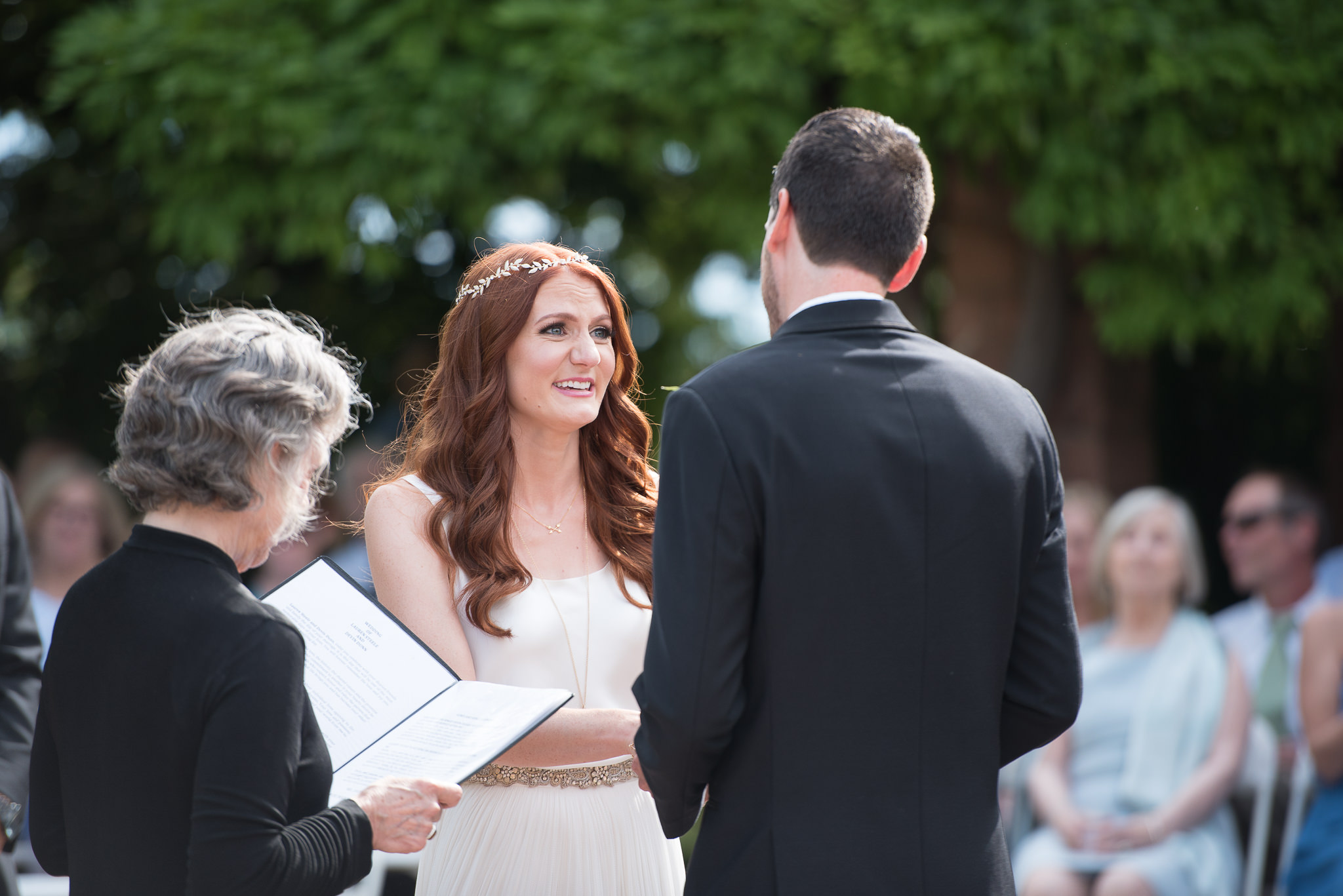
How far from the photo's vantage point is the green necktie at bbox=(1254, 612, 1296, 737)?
15.1 feet

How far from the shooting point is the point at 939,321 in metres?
6.37

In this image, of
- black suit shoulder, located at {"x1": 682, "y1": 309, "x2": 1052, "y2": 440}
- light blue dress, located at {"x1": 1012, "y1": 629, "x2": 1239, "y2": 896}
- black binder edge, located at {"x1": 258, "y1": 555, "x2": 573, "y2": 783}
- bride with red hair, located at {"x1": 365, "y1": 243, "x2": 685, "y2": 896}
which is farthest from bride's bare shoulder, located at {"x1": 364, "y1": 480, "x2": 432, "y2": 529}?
light blue dress, located at {"x1": 1012, "y1": 629, "x2": 1239, "y2": 896}

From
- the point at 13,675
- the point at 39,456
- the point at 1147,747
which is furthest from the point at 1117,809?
the point at 39,456

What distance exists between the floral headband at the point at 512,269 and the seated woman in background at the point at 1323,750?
3003 millimetres

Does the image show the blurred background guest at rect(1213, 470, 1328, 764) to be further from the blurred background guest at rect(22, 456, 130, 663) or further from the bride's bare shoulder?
the blurred background guest at rect(22, 456, 130, 663)

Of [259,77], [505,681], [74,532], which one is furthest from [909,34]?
[74,532]

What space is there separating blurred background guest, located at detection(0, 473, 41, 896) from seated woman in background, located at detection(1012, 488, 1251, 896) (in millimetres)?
3223

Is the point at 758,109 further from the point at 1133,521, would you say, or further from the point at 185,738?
the point at 185,738

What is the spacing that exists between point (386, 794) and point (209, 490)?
0.50m

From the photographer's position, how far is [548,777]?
2.35 m

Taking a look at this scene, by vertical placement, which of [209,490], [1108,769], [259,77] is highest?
[259,77]

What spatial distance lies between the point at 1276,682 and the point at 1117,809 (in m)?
0.89

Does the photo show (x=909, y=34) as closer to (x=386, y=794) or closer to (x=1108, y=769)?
(x=1108, y=769)

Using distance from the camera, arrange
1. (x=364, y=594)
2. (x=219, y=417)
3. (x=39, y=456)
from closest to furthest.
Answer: (x=219, y=417), (x=364, y=594), (x=39, y=456)
